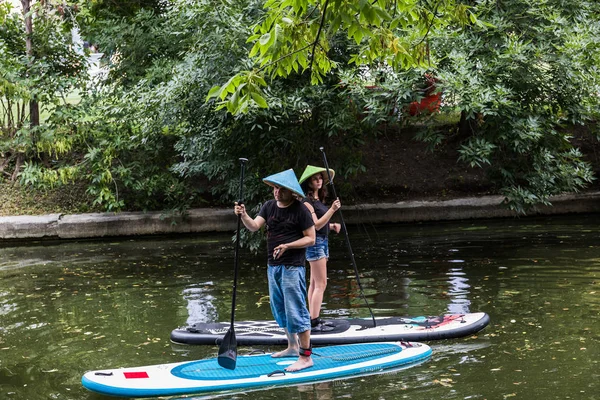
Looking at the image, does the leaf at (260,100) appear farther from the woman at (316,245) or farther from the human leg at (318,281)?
the human leg at (318,281)

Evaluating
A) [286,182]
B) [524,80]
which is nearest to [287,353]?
[286,182]

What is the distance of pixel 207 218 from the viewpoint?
53.2 feet

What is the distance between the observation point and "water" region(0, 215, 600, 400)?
6793 millimetres

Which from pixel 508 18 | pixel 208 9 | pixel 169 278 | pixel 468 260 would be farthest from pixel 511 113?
pixel 169 278

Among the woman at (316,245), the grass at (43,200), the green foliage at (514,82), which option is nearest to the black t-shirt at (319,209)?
the woman at (316,245)

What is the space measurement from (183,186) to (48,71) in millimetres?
4637

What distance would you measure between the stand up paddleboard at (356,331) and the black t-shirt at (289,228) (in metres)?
1.21

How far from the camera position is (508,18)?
12.6 meters

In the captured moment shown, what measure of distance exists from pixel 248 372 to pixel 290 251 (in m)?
1.10

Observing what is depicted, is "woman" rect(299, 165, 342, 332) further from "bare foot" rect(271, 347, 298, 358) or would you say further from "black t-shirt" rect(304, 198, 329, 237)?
"bare foot" rect(271, 347, 298, 358)

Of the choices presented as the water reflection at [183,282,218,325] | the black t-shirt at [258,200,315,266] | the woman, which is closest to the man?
the black t-shirt at [258,200,315,266]

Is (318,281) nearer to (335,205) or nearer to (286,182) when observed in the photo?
(335,205)

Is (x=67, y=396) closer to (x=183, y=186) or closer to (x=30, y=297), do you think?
(x=30, y=297)

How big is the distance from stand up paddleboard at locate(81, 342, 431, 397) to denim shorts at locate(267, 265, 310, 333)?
0.38 m
